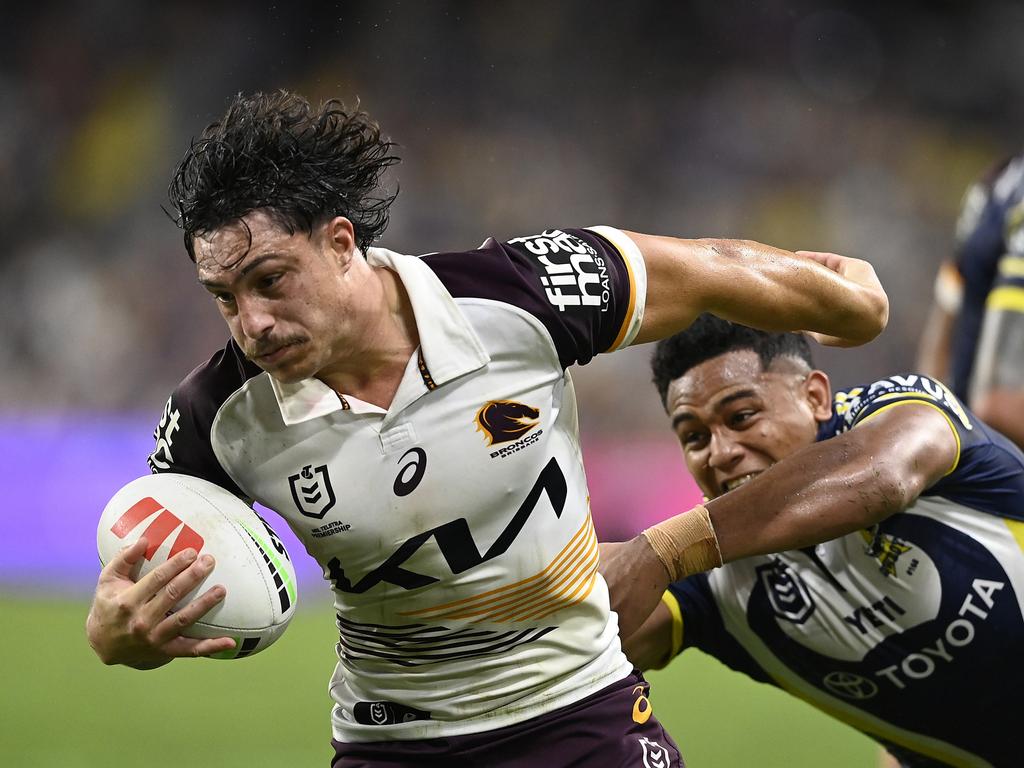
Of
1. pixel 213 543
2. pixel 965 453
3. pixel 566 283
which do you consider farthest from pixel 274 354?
pixel 965 453

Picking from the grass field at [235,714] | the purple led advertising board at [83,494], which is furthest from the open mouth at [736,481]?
the purple led advertising board at [83,494]

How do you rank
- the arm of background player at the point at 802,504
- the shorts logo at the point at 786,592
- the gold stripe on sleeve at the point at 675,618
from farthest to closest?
the gold stripe on sleeve at the point at 675,618 < the shorts logo at the point at 786,592 < the arm of background player at the point at 802,504

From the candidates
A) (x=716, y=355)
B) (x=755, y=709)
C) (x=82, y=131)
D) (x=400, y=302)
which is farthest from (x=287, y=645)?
(x=82, y=131)

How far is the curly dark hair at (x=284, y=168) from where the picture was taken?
2.69 metres

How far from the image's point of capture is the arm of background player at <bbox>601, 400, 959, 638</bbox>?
3.17 metres

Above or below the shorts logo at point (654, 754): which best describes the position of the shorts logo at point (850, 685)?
below

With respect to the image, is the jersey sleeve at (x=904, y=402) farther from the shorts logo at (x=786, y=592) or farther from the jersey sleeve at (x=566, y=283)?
the jersey sleeve at (x=566, y=283)

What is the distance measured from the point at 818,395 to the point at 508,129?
9496 mm

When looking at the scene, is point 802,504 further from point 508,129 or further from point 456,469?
point 508,129

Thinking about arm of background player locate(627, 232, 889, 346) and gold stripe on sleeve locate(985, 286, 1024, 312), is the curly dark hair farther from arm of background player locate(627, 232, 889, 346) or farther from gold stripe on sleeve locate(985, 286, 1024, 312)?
gold stripe on sleeve locate(985, 286, 1024, 312)

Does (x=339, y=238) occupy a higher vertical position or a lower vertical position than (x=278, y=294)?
higher

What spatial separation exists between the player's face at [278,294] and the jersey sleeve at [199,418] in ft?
0.48

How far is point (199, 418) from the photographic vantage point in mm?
2770

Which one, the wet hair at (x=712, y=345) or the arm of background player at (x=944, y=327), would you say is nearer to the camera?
the wet hair at (x=712, y=345)
